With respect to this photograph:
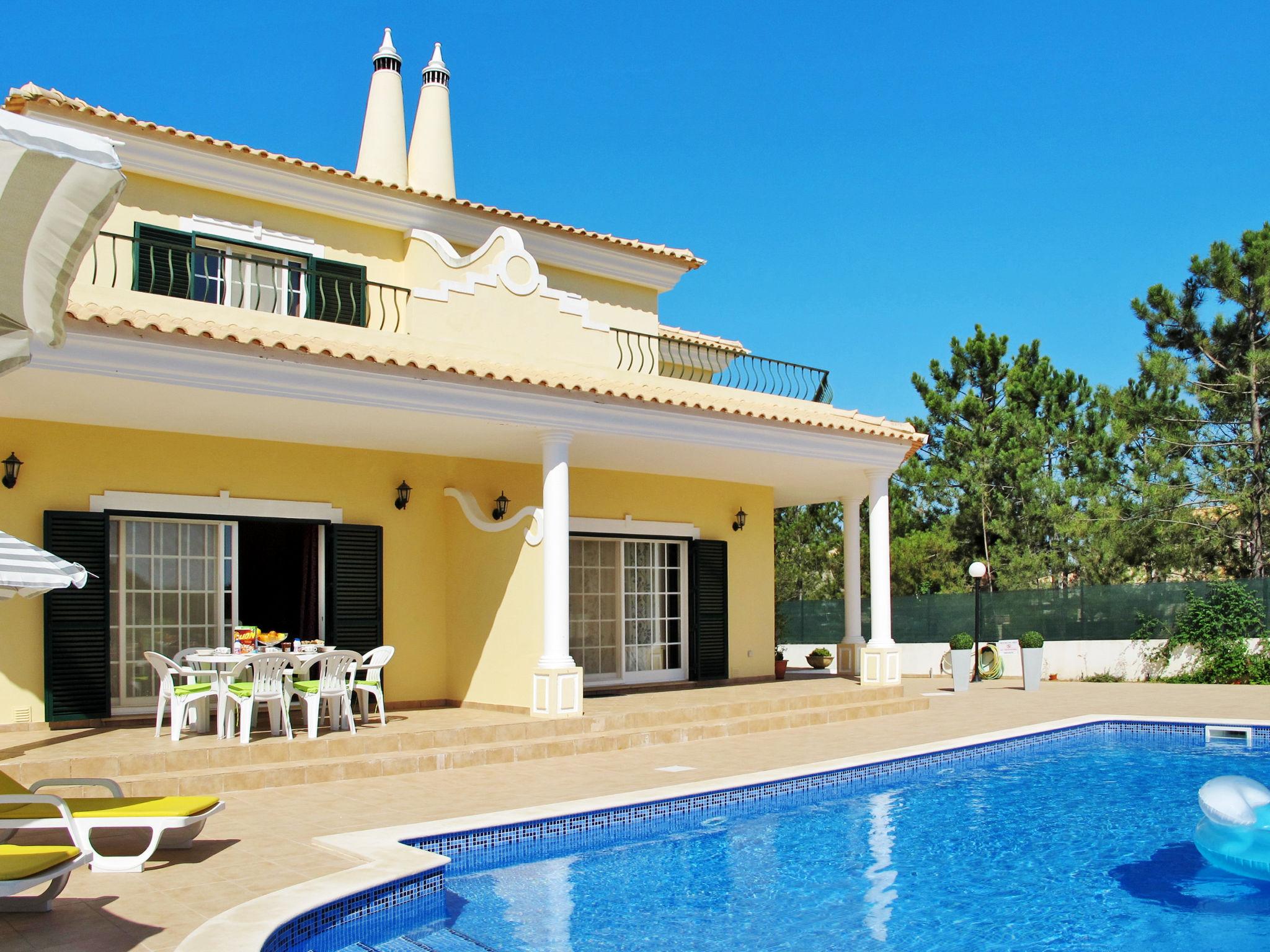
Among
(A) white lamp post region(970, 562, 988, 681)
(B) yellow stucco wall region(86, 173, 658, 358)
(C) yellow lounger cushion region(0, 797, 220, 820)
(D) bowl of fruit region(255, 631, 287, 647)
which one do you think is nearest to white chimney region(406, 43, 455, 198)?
(B) yellow stucco wall region(86, 173, 658, 358)

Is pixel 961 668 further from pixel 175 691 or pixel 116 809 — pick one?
pixel 116 809

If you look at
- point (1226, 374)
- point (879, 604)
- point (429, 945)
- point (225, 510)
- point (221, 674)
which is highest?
point (1226, 374)

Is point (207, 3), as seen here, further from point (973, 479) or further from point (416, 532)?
point (973, 479)

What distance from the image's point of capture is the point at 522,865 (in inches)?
283

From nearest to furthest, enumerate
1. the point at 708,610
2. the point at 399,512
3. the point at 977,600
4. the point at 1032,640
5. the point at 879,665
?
the point at 399,512 < the point at 879,665 < the point at 708,610 < the point at 1032,640 < the point at 977,600

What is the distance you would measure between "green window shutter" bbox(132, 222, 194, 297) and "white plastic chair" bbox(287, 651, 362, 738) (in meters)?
4.34

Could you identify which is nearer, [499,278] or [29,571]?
[29,571]

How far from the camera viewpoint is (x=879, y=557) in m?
15.0

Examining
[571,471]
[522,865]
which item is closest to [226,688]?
[522,865]

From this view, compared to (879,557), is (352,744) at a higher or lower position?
lower

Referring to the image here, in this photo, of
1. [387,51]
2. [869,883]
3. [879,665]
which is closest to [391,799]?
[869,883]

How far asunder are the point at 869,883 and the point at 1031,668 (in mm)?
12943

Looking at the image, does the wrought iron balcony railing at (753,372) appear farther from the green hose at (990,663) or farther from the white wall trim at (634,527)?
the green hose at (990,663)

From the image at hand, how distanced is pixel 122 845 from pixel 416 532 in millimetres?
6508
